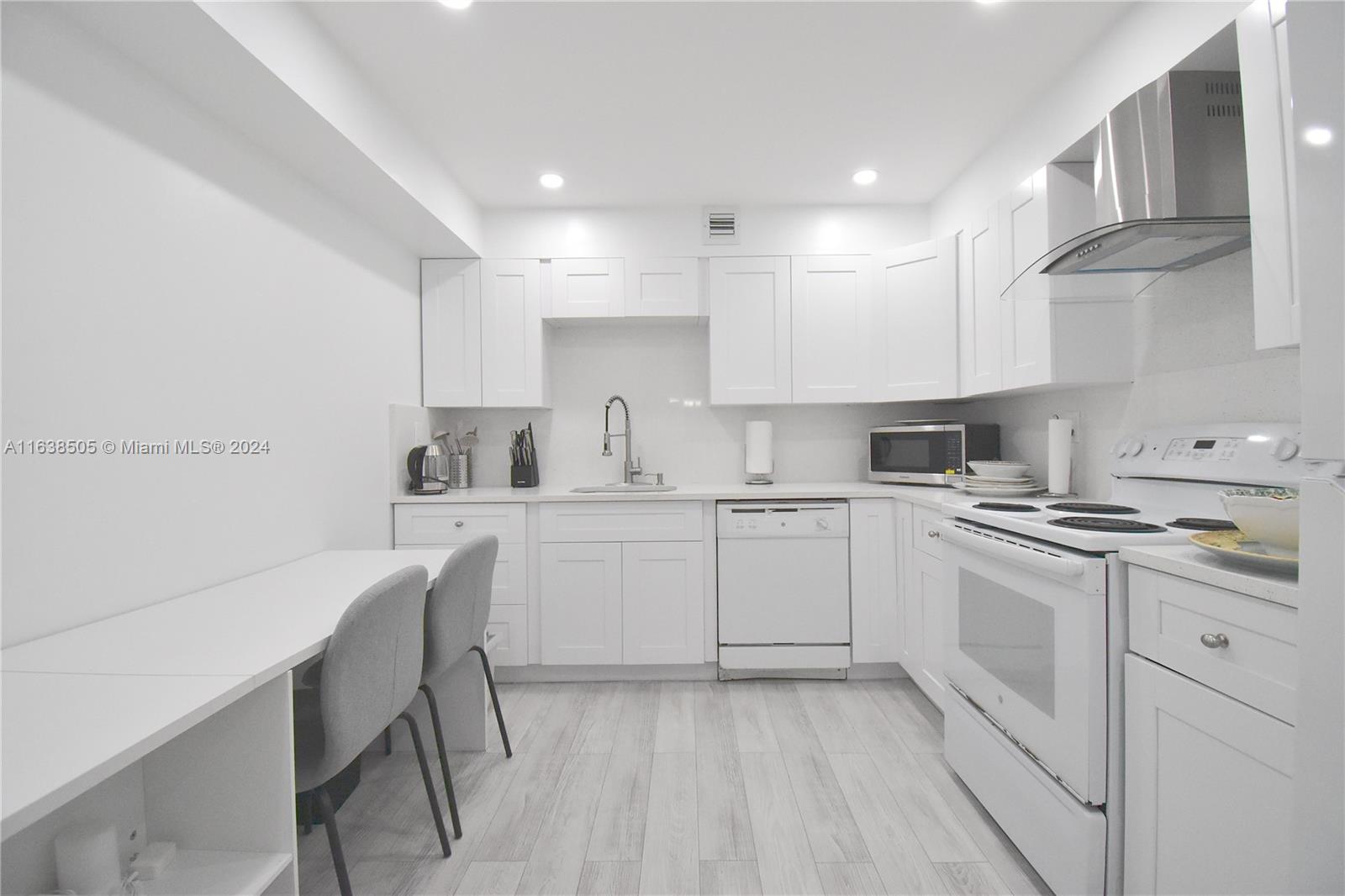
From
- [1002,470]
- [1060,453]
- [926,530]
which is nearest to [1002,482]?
[1002,470]

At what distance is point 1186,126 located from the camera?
4.94 ft

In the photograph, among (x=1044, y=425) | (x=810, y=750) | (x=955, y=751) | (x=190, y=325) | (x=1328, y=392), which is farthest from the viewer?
(x=1044, y=425)

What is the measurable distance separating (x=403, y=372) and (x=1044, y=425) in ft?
10.1

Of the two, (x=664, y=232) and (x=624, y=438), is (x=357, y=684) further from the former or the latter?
(x=664, y=232)

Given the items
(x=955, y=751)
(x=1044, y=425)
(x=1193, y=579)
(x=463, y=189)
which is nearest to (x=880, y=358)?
(x=1044, y=425)

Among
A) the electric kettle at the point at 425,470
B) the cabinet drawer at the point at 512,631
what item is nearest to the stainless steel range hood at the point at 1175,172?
the cabinet drawer at the point at 512,631

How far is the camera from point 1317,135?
812 mm

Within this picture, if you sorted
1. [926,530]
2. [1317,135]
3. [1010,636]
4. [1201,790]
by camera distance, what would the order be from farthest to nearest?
[926,530] → [1010,636] → [1201,790] → [1317,135]

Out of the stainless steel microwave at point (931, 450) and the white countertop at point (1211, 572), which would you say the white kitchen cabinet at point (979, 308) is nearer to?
the stainless steel microwave at point (931, 450)

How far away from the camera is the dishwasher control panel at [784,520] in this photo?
2902 mm

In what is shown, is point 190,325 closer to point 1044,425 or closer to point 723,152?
point 723,152

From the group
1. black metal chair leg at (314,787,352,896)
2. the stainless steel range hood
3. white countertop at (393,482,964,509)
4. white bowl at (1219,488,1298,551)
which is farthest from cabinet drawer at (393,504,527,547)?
white bowl at (1219,488,1298,551)

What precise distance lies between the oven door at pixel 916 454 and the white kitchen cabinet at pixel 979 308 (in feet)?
0.80

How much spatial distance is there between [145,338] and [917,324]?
9.96ft
